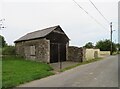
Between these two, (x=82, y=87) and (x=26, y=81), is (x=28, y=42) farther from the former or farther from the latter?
(x=82, y=87)

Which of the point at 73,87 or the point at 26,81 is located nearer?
the point at 73,87

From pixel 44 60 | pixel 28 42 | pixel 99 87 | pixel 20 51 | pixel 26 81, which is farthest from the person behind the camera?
pixel 20 51

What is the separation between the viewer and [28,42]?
33125 mm

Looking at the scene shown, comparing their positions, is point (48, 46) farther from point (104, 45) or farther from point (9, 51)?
point (104, 45)

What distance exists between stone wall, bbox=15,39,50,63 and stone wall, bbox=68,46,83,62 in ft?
15.8

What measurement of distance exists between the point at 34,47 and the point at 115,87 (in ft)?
68.1

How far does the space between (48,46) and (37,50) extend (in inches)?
93.6

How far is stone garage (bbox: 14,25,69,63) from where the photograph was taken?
94.1 ft

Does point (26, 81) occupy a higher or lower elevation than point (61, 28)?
lower

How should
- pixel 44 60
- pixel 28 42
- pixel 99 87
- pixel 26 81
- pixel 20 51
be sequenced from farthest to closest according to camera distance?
pixel 20 51 < pixel 28 42 < pixel 44 60 < pixel 26 81 < pixel 99 87

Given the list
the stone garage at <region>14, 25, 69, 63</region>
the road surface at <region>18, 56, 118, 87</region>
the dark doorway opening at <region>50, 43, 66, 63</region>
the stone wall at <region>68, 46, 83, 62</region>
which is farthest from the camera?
the stone wall at <region>68, 46, 83, 62</region>

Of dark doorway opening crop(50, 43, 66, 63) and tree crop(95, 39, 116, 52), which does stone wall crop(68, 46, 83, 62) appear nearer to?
dark doorway opening crop(50, 43, 66, 63)

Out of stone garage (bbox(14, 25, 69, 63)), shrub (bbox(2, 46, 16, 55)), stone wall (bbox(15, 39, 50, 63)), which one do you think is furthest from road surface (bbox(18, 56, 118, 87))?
shrub (bbox(2, 46, 16, 55))

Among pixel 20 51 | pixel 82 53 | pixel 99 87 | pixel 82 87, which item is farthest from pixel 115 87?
pixel 20 51
